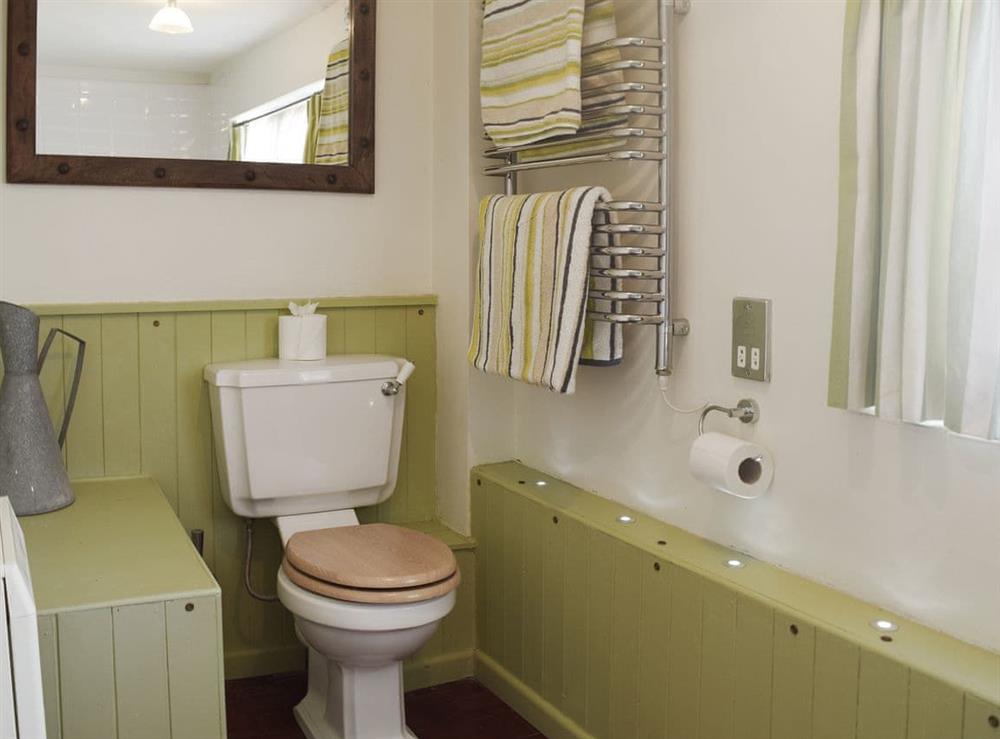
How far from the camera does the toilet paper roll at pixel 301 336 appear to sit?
9.17 ft

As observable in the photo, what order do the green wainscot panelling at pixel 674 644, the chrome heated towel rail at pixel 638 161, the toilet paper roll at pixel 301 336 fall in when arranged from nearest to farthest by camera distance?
the green wainscot panelling at pixel 674 644 < the chrome heated towel rail at pixel 638 161 < the toilet paper roll at pixel 301 336

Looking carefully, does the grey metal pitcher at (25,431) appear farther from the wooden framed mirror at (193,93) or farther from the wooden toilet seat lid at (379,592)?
the wooden toilet seat lid at (379,592)

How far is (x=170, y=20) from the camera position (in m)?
2.69

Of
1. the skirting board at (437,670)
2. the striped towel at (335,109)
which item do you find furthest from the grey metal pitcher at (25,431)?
the skirting board at (437,670)

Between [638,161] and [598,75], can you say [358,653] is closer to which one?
[638,161]

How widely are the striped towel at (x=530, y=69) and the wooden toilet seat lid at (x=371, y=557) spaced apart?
0.92 m

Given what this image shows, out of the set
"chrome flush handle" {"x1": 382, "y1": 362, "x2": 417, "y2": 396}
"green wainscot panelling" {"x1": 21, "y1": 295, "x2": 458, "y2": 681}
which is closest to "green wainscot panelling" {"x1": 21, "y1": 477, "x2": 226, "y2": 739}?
"green wainscot panelling" {"x1": 21, "y1": 295, "x2": 458, "y2": 681}

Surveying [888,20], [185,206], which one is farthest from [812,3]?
[185,206]

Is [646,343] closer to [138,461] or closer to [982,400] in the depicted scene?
[982,400]

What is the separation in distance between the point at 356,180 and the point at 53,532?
116cm

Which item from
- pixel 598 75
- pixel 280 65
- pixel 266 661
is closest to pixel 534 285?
pixel 598 75

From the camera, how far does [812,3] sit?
1.94 m

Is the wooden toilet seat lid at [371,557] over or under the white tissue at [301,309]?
under

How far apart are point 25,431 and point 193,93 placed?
89cm
